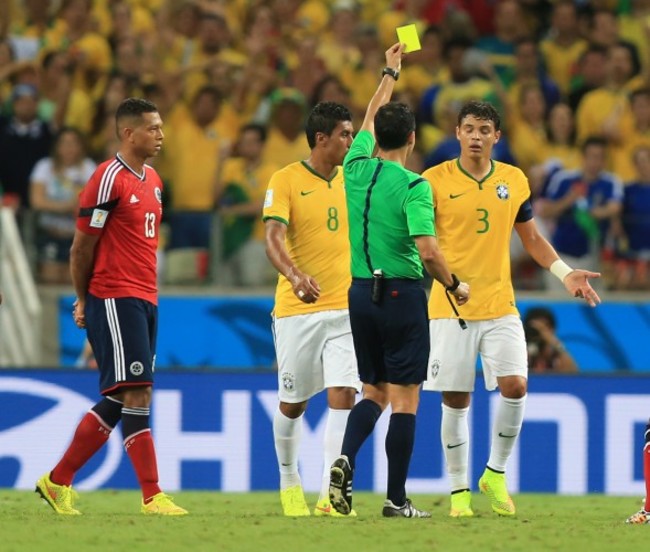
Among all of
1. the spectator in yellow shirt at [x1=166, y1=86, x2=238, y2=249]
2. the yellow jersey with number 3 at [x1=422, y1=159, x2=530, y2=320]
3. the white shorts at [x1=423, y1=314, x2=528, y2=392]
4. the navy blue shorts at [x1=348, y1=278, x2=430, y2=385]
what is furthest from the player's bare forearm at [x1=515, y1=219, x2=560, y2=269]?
the spectator in yellow shirt at [x1=166, y1=86, x2=238, y2=249]

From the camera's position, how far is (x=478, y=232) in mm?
9664

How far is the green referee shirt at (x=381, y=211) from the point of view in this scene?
8.89m

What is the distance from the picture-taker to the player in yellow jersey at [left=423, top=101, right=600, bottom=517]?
9.66m

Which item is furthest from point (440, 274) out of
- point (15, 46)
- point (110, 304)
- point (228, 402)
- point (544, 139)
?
point (15, 46)

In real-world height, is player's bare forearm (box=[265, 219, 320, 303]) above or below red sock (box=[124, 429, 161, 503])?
above

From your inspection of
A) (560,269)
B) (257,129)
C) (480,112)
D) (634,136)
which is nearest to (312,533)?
(560,269)

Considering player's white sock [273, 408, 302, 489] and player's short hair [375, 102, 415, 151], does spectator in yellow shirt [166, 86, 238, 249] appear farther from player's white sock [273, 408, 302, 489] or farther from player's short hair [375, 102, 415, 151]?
player's short hair [375, 102, 415, 151]

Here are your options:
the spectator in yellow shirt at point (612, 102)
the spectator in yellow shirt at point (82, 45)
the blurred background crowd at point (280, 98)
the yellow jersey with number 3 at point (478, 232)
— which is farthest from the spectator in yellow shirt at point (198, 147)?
the yellow jersey with number 3 at point (478, 232)

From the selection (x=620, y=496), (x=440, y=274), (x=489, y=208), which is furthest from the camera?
(x=620, y=496)

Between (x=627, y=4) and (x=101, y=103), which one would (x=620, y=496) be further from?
(x=627, y=4)

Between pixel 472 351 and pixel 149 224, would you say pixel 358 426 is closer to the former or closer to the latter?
pixel 472 351

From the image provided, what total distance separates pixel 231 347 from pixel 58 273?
5.50ft

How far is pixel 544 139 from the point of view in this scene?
1591 cm

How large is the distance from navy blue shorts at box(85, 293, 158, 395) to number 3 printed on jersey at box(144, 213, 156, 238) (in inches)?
14.8
